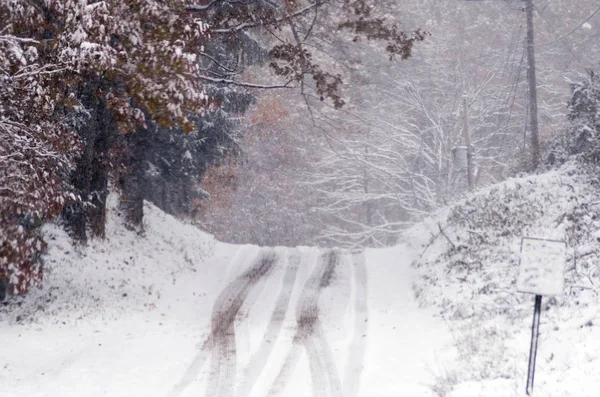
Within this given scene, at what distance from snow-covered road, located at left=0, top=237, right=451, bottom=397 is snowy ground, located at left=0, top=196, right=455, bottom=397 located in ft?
0.10

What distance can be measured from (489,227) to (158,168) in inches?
412

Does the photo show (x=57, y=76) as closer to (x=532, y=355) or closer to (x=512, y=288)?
(x=532, y=355)

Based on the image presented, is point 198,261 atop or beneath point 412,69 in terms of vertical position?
beneath

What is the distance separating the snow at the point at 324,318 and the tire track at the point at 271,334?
0.14 feet

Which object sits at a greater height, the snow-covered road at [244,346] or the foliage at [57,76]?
the foliage at [57,76]

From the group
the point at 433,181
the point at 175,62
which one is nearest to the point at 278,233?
the point at 433,181

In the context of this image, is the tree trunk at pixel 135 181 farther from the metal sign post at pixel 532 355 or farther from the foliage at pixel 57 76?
the metal sign post at pixel 532 355

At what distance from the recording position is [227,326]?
42.0 feet

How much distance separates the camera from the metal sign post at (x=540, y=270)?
727 centimetres

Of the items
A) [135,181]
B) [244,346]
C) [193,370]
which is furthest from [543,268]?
[135,181]

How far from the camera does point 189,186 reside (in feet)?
72.5

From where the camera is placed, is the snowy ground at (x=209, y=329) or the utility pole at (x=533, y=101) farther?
the utility pole at (x=533, y=101)

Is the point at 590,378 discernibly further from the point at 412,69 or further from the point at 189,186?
the point at 412,69

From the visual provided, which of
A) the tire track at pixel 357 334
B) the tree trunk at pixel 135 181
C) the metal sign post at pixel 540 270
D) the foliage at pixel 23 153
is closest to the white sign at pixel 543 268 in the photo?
the metal sign post at pixel 540 270
